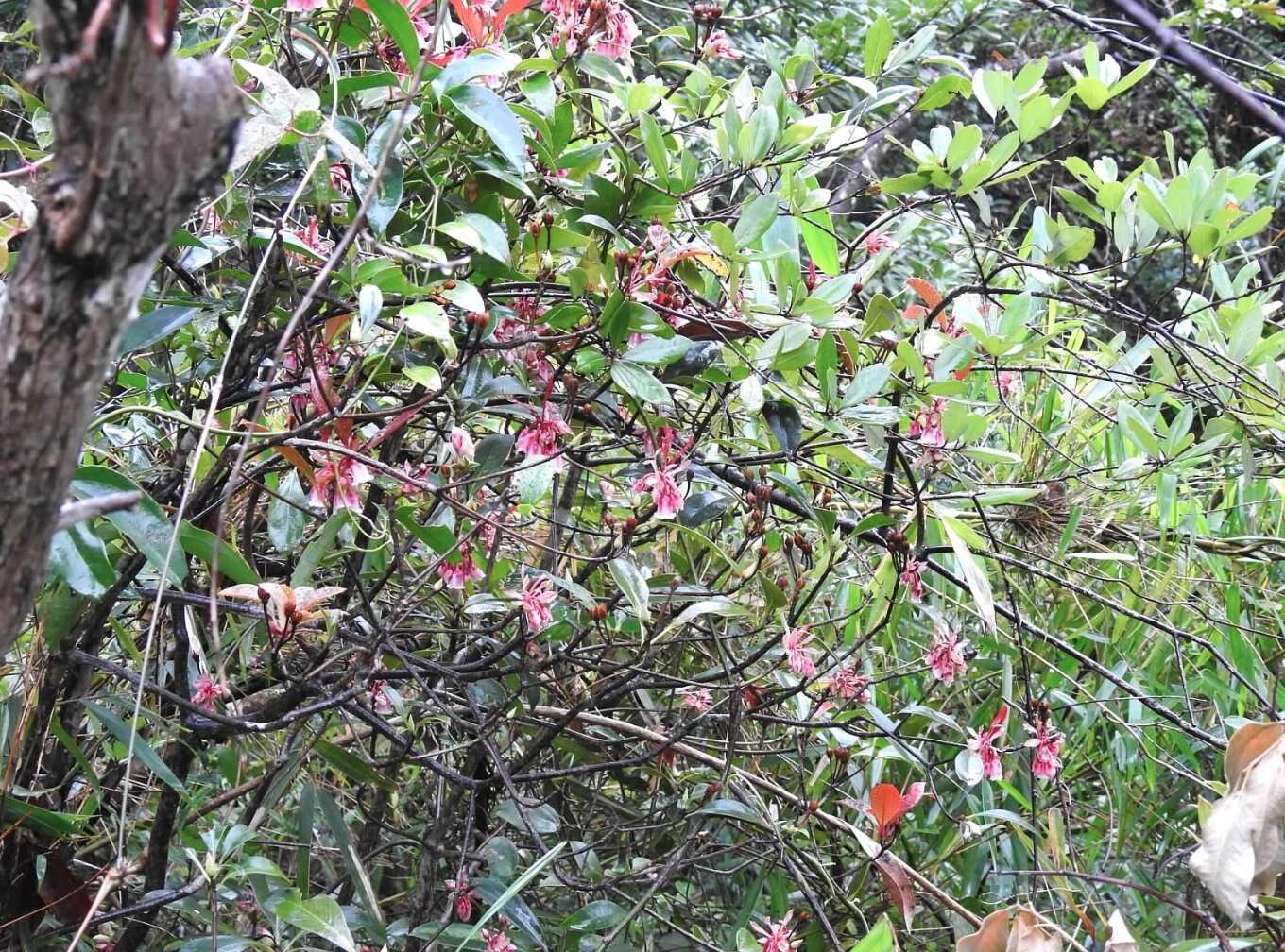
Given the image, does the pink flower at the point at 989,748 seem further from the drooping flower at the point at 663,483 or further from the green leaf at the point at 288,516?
the green leaf at the point at 288,516

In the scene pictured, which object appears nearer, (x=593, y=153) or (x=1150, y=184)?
(x=593, y=153)

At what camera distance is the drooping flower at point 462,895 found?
939mm

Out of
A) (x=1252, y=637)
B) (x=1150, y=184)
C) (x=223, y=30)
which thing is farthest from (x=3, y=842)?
(x=1252, y=637)

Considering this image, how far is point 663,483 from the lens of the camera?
79cm

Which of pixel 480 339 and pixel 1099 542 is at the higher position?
pixel 480 339

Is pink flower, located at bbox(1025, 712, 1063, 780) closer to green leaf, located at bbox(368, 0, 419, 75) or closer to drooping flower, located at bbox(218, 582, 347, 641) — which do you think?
drooping flower, located at bbox(218, 582, 347, 641)

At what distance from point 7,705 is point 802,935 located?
30.1 inches

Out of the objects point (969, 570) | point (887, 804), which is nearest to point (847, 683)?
point (887, 804)

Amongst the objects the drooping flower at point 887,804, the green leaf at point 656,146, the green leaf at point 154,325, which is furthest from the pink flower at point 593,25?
the drooping flower at point 887,804

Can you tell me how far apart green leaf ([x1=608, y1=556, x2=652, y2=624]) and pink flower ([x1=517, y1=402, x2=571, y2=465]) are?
11 cm

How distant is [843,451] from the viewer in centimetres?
91

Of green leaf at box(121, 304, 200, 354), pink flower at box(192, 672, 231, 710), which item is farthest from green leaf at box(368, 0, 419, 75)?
pink flower at box(192, 672, 231, 710)

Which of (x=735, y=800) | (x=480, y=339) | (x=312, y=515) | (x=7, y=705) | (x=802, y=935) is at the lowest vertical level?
(x=802, y=935)

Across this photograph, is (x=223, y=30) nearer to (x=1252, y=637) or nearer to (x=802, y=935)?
(x=802, y=935)
